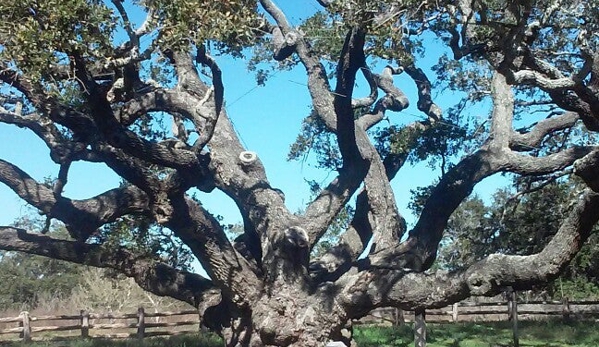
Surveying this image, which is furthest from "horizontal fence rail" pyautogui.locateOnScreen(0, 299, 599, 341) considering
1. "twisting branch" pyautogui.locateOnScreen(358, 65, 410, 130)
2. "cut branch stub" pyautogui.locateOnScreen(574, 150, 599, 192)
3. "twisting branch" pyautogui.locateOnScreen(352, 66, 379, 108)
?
"cut branch stub" pyautogui.locateOnScreen(574, 150, 599, 192)

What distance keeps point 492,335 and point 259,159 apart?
9170 millimetres

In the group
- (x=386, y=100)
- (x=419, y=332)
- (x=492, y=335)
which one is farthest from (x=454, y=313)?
(x=419, y=332)

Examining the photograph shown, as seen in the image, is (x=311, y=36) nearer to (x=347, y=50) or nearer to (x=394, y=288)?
(x=347, y=50)

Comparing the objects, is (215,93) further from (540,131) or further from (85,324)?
(85,324)

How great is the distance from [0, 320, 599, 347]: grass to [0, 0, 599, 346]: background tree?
421 centimetres

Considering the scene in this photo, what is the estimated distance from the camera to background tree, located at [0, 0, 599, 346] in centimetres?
899

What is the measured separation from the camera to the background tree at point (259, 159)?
899 cm

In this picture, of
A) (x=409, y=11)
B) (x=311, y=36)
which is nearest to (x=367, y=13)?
(x=409, y=11)

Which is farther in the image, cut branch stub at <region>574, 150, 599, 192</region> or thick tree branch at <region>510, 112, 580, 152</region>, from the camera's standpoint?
thick tree branch at <region>510, 112, 580, 152</region>

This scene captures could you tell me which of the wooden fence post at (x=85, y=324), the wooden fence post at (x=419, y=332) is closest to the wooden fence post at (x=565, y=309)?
the wooden fence post at (x=419, y=332)

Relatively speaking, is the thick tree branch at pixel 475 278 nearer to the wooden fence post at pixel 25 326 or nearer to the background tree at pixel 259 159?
the background tree at pixel 259 159

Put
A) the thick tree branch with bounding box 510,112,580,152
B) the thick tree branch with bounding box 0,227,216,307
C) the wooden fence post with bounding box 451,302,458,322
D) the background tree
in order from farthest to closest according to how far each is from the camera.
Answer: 1. the wooden fence post with bounding box 451,302,458,322
2. the thick tree branch with bounding box 510,112,580,152
3. the thick tree branch with bounding box 0,227,216,307
4. the background tree

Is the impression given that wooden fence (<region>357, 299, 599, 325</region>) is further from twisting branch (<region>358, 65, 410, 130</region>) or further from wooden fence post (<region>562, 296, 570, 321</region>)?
twisting branch (<region>358, 65, 410, 130</region>)

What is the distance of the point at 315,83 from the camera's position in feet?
43.0
